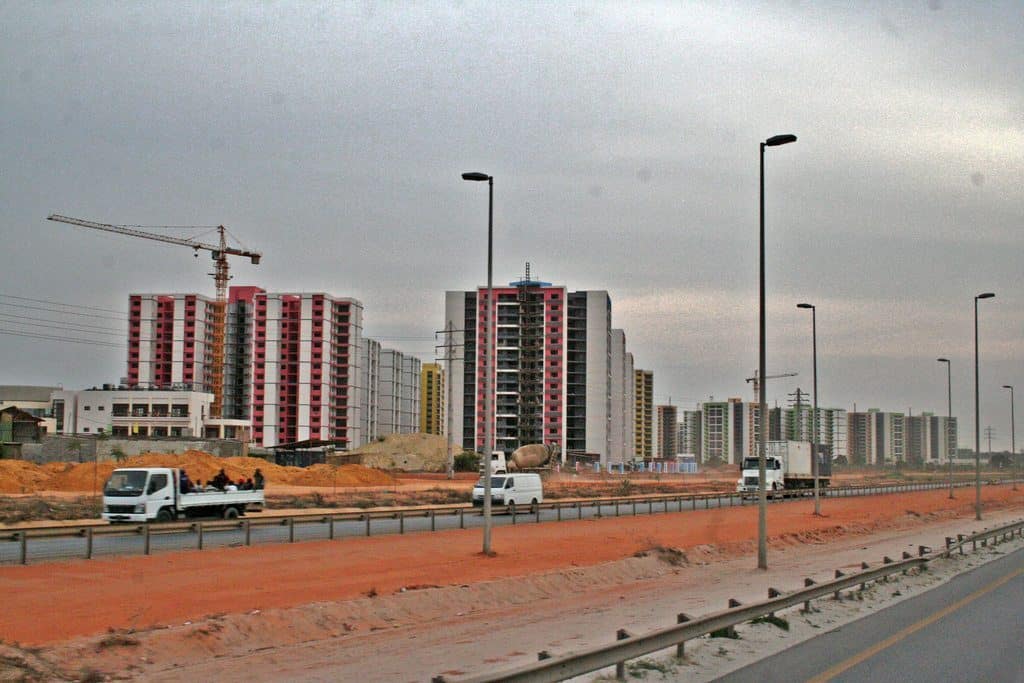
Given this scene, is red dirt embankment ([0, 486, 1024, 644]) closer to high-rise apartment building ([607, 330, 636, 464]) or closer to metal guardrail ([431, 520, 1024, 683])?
metal guardrail ([431, 520, 1024, 683])

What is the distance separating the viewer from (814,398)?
50469 millimetres

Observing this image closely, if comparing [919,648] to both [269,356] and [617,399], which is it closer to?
[269,356]

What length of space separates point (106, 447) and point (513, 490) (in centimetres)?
5419

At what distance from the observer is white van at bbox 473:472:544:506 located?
51.7 meters

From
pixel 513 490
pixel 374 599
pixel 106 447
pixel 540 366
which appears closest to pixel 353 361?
pixel 540 366

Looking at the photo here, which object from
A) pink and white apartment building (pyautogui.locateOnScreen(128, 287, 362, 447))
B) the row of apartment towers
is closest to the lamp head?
the row of apartment towers

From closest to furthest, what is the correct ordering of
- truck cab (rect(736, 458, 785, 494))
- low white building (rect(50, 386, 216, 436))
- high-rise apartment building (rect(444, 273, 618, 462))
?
truck cab (rect(736, 458, 785, 494))
low white building (rect(50, 386, 216, 436))
high-rise apartment building (rect(444, 273, 618, 462))

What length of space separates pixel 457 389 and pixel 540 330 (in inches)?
821

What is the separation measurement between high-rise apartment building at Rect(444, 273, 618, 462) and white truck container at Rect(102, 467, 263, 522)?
400 feet

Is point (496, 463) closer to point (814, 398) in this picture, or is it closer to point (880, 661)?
point (814, 398)

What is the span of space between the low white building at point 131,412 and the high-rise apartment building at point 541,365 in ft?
138

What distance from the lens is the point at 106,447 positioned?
9219 cm

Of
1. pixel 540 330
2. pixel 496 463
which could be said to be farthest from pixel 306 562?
pixel 540 330

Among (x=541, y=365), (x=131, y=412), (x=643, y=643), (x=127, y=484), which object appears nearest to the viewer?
(x=643, y=643)
